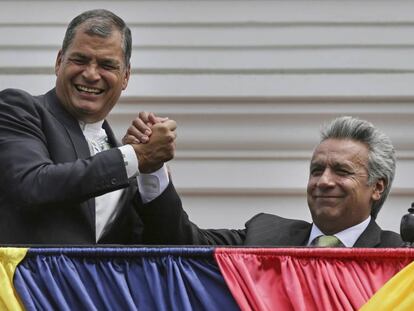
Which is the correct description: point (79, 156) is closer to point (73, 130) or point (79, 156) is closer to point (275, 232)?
point (73, 130)

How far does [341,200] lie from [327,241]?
16cm

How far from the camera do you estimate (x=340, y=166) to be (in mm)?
6238

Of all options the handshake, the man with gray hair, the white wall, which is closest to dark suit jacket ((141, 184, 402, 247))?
the man with gray hair

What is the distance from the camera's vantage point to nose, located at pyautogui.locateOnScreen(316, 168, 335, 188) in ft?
20.3

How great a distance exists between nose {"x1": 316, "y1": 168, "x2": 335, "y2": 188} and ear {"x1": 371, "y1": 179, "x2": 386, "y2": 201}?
0.17 metres

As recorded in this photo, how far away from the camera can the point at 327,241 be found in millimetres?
6129

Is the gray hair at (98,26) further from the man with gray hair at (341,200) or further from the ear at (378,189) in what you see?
the ear at (378,189)

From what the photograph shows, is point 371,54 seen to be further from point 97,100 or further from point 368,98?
point 97,100

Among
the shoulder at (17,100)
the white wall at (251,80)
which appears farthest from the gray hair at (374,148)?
the white wall at (251,80)

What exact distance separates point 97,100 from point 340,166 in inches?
37.0

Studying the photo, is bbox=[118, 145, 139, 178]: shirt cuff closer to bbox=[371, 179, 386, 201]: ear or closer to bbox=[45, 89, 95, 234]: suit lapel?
bbox=[45, 89, 95, 234]: suit lapel

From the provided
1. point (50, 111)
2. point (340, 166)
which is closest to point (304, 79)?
point (340, 166)

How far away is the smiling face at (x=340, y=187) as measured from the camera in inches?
243

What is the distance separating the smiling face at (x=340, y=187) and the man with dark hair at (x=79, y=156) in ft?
2.10
